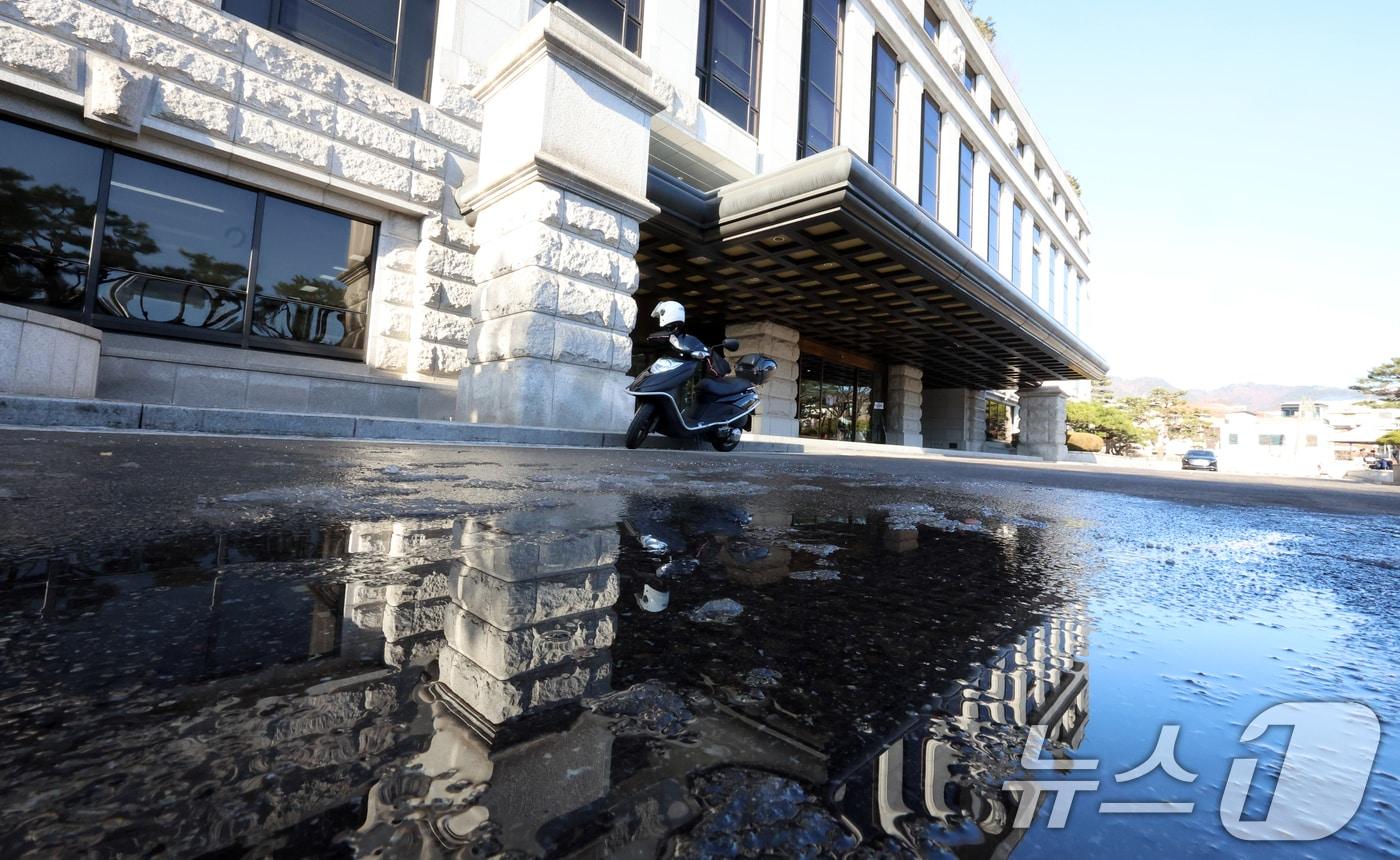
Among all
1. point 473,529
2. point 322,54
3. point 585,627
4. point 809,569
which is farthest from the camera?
point 322,54

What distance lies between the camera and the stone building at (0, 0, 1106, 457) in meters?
5.79

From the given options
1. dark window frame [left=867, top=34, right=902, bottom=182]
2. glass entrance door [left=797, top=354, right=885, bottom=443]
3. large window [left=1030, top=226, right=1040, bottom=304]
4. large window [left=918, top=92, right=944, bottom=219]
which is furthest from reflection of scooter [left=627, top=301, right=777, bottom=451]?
large window [left=1030, top=226, right=1040, bottom=304]

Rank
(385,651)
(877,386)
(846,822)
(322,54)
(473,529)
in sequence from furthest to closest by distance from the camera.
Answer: (877,386)
(322,54)
(473,529)
(385,651)
(846,822)

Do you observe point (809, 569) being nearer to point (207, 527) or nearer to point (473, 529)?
point (473, 529)

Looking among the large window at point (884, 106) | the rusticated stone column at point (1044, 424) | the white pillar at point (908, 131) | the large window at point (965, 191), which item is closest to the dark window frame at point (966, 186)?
the large window at point (965, 191)

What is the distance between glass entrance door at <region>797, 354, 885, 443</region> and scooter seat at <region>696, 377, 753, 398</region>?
10670mm

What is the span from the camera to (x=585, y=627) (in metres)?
0.76

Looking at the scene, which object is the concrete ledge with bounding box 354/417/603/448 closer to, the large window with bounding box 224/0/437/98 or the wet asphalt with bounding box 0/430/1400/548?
the wet asphalt with bounding box 0/430/1400/548

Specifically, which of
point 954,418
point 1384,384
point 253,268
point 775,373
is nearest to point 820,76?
point 775,373

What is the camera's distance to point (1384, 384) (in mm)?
38125

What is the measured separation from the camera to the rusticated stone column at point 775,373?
46.8 ft

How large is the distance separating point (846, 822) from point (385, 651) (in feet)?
1.60

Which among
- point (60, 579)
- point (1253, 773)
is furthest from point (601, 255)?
point (1253, 773)

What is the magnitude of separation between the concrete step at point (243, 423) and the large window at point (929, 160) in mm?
16849
